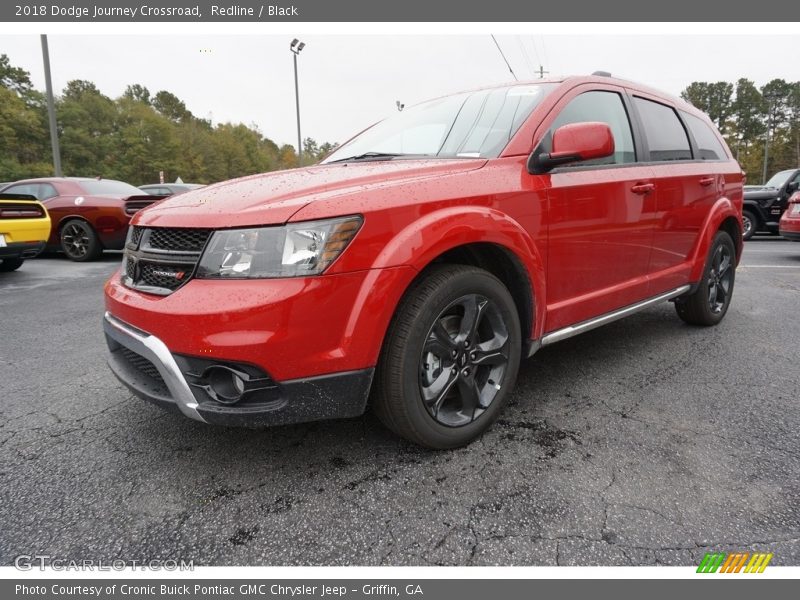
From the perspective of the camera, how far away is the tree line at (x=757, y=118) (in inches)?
2360

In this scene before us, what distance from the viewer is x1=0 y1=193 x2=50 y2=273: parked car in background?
20.2 feet

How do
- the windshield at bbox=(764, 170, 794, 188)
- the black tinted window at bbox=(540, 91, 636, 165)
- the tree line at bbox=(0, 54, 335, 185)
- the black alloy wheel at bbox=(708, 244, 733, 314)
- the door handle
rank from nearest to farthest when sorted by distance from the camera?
the black tinted window at bbox=(540, 91, 636, 165) < the door handle < the black alloy wheel at bbox=(708, 244, 733, 314) < the windshield at bbox=(764, 170, 794, 188) < the tree line at bbox=(0, 54, 335, 185)

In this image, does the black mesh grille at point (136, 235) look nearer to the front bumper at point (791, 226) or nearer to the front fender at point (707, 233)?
the front fender at point (707, 233)

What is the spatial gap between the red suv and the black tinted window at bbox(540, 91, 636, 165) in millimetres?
12

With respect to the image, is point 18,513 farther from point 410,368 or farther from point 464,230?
point 464,230

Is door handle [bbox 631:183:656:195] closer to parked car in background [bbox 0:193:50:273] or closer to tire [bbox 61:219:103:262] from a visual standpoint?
parked car in background [bbox 0:193:50:273]

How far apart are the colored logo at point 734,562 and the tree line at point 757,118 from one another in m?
70.6

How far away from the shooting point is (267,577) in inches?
58.0

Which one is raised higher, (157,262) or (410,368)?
(157,262)

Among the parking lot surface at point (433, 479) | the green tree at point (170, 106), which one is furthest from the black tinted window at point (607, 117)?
the green tree at point (170, 106)

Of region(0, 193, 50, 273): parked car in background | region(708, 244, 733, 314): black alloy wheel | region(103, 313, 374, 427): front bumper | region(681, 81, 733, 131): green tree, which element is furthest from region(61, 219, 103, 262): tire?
region(681, 81, 733, 131): green tree
